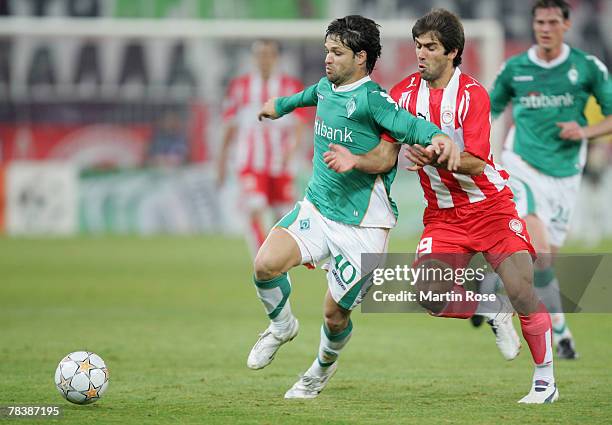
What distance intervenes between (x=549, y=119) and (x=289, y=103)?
271cm

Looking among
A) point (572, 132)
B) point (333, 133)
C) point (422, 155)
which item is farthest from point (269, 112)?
point (572, 132)

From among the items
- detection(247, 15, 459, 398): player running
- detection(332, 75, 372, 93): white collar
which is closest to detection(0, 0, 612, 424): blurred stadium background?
detection(247, 15, 459, 398): player running

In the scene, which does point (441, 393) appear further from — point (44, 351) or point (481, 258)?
point (44, 351)

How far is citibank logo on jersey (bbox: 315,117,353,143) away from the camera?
6.91m

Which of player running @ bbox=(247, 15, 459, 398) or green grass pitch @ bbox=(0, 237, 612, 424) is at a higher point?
player running @ bbox=(247, 15, 459, 398)

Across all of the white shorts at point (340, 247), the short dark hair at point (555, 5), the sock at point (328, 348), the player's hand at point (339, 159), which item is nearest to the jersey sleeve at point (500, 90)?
the short dark hair at point (555, 5)

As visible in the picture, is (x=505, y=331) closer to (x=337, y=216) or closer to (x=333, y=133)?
(x=337, y=216)

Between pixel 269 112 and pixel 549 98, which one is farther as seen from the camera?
pixel 549 98

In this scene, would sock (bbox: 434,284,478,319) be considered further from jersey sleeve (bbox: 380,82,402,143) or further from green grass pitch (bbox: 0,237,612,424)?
jersey sleeve (bbox: 380,82,402,143)

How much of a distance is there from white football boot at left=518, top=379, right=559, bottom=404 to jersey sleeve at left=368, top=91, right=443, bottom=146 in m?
1.66

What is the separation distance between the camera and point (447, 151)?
20.4 ft

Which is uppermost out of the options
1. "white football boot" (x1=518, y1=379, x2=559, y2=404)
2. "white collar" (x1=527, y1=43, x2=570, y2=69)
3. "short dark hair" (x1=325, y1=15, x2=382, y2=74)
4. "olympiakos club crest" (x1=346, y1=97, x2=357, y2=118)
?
"short dark hair" (x1=325, y1=15, x2=382, y2=74)

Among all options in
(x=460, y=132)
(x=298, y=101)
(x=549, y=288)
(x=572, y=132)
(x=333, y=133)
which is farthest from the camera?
(x=549, y=288)

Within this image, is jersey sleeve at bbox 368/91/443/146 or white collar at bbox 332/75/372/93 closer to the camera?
jersey sleeve at bbox 368/91/443/146
